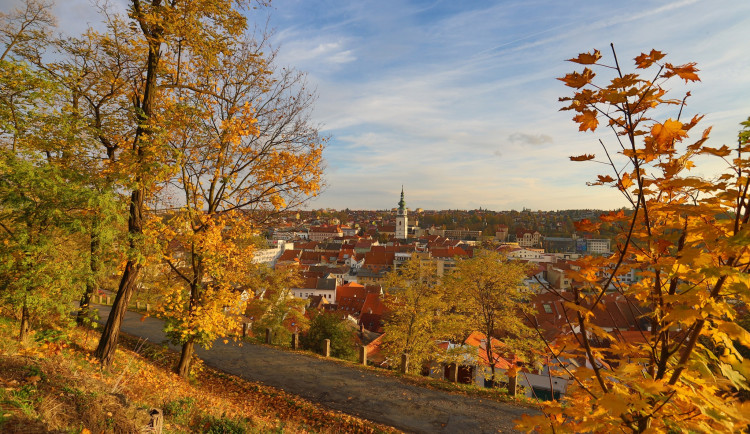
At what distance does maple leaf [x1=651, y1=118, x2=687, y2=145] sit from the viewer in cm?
217

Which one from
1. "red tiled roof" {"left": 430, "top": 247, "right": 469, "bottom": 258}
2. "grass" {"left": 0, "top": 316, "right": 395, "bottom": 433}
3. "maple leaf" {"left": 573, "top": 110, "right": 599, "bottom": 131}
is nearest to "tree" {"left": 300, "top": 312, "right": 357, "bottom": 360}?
"grass" {"left": 0, "top": 316, "right": 395, "bottom": 433}

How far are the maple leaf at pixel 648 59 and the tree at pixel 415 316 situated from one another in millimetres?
16300

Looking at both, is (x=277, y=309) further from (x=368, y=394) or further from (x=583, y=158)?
(x=583, y=158)

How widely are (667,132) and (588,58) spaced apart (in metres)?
0.73

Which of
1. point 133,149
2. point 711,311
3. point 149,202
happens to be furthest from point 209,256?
point 711,311

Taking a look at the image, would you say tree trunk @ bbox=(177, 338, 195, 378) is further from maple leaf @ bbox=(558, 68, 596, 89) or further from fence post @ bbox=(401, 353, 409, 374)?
maple leaf @ bbox=(558, 68, 596, 89)

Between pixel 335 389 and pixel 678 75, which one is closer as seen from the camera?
pixel 678 75

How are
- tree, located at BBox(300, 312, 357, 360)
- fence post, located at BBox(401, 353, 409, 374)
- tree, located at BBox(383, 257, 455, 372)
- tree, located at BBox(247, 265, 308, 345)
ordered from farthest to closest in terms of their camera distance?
1. tree, located at BBox(247, 265, 308, 345)
2. tree, located at BBox(383, 257, 455, 372)
3. tree, located at BBox(300, 312, 357, 360)
4. fence post, located at BBox(401, 353, 409, 374)

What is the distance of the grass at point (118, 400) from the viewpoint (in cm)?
411

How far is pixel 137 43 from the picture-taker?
24.9 ft

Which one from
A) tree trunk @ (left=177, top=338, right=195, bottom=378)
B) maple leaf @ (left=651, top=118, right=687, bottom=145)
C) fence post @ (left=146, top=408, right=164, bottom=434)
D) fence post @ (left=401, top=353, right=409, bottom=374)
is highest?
maple leaf @ (left=651, top=118, right=687, bottom=145)

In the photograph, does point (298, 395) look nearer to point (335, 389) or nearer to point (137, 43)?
point (335, 389)

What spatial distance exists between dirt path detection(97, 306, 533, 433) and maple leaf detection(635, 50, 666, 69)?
9.38 m

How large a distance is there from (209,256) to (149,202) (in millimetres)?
2261
